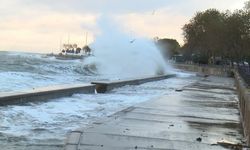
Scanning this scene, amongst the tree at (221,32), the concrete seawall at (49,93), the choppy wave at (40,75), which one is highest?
the tree at (221,32)

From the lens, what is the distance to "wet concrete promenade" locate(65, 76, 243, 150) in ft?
26.0

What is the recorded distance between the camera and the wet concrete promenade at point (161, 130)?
7914mm

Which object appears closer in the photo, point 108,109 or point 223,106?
point 108,109

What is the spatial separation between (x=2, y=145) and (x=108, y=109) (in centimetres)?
608

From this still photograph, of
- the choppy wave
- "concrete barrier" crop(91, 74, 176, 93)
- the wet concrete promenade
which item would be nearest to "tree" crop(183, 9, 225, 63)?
the choppy wave

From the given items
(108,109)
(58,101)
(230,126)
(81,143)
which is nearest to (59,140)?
(81,143)

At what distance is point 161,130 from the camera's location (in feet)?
31.3

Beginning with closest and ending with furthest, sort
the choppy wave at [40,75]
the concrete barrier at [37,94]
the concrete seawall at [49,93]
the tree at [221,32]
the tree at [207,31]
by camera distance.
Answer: the concrete barrier at [37,94] → the concrete seawall at [49,93] → the choppy wave at [40,75] → the tree at [221,32] → the tree at [207,31]

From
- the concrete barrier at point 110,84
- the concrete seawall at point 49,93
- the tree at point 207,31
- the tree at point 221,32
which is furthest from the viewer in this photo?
the tree at point 207,31

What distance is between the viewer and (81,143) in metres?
7.65

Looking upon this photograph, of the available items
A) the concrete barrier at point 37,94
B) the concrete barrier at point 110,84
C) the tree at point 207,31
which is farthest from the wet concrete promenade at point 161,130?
the tree at point 207,31

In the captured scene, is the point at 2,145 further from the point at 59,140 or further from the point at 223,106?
the point at 223,106

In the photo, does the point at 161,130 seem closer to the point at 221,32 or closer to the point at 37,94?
the point at 37,94

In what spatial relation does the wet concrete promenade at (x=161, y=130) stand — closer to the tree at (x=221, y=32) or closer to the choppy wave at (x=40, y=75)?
the choppy wave at (x=40, y=75)
